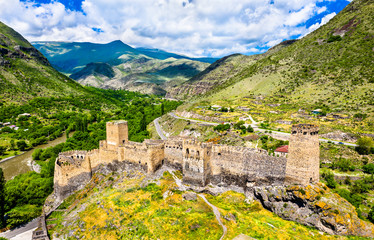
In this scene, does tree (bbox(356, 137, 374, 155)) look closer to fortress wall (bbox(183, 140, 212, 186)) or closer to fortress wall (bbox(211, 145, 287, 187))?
fortress wall (bbox(211, 145, 287, 187))

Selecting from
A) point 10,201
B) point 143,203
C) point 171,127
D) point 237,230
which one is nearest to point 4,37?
point 171,127

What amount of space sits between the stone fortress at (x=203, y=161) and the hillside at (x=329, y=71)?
→ 49045 mm

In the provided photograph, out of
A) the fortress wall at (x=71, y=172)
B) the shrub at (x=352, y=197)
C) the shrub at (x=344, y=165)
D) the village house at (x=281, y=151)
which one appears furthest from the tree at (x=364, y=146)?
the fortress wall at (x=71, y=172)

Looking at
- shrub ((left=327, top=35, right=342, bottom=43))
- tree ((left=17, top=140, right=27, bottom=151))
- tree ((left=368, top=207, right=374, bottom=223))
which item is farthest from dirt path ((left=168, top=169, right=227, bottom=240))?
shrub ((left=327, top=35, right=342, bottom=43))

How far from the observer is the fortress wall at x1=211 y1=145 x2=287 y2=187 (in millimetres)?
31391

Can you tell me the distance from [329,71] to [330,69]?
5.73 feet

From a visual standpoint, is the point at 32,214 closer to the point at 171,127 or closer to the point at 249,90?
the point at 171,127

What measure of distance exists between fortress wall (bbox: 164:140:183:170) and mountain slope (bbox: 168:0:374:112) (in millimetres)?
59595

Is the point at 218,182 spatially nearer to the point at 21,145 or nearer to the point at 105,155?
the point at 105,155

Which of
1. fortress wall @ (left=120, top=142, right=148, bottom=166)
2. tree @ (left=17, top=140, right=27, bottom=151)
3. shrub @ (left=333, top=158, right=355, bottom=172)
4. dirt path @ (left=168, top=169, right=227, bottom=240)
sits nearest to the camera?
dirt path @ (left=168, top=169, right=227, bottom=240)

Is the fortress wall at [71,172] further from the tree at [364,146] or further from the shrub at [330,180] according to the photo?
the tree at [364,146]

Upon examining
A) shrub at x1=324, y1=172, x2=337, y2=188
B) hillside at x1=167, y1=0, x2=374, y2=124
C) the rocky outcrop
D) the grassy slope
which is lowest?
the grassy slope

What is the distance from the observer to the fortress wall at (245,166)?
3139 centimetres

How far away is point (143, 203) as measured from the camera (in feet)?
108
